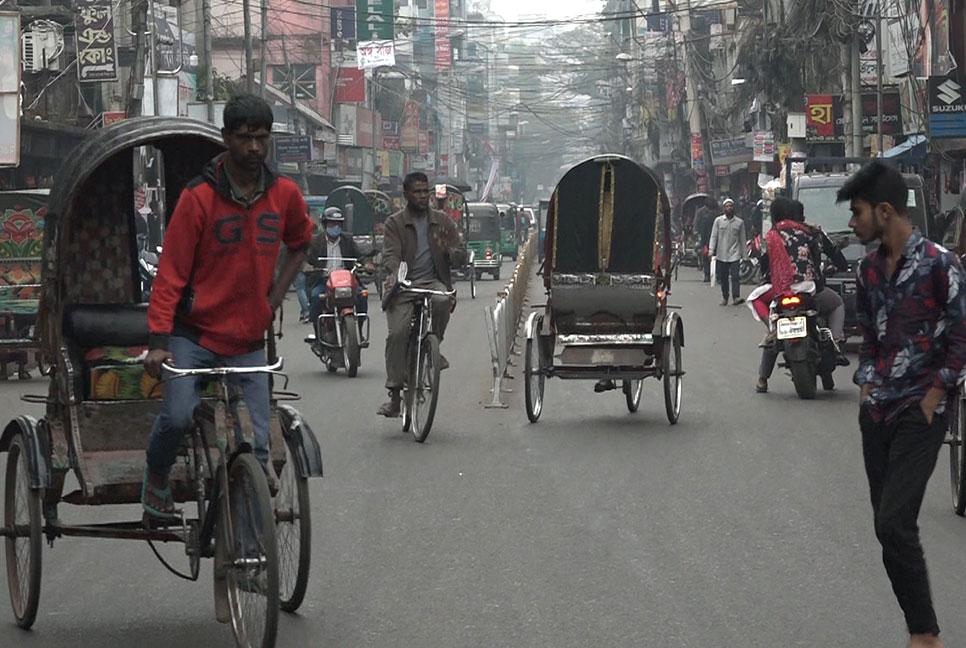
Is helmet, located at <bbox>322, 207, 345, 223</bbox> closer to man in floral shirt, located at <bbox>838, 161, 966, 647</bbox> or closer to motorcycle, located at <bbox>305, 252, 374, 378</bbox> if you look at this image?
motorcycle, located at <bbox>305, 252, 374, 378</bbox>

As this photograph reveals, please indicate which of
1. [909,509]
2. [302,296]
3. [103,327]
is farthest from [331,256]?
[909,509]

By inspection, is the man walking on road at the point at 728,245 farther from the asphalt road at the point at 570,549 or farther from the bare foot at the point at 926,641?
the bare foot at the point at 926,641

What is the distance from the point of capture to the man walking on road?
29.9 metres

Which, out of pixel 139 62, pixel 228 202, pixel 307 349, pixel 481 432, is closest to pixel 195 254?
pixel 228 202

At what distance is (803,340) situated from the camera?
567 inches

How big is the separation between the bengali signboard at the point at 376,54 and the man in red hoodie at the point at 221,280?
59.5 metres

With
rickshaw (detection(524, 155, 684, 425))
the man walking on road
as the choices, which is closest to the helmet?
rickshaw (detection(524, 155, 684, 425))

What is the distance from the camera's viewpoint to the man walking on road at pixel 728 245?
29.9 m

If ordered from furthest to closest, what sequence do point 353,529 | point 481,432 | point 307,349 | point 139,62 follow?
point 139,62
point 307,349
point 481,432
point 353,529

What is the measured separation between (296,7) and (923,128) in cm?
4604

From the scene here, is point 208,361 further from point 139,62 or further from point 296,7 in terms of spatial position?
point 296,7

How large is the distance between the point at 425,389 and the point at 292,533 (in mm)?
6108

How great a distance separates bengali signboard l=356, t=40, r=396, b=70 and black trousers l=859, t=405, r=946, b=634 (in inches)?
2374

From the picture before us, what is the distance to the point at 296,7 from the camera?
74.2 metres
